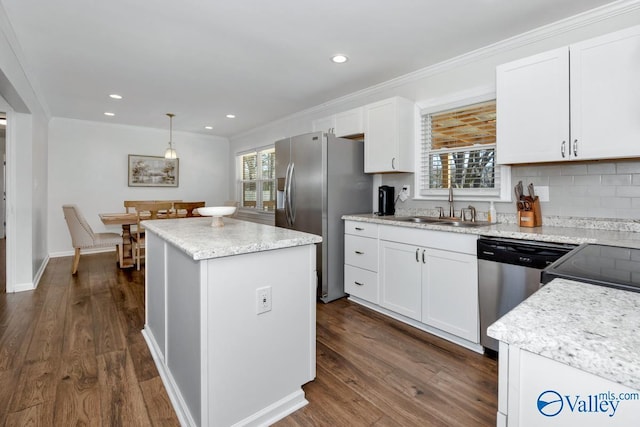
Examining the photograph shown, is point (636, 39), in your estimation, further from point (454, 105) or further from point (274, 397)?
point (274, 397)

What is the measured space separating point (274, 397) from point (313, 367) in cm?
28

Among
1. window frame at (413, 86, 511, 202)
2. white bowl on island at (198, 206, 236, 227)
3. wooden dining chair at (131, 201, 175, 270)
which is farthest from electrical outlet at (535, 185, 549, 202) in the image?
wooden dining chair at (131, 201, 175, 270)

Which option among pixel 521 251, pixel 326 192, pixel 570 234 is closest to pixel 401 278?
pixel 521 251

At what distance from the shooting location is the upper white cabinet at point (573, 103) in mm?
1866

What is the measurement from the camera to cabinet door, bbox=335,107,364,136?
3561 millimetres

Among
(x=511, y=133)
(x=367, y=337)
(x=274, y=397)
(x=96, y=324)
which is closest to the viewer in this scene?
(x=274, y=397)

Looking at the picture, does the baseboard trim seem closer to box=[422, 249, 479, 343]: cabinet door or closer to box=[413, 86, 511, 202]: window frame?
box=[422, 249, 479, 343]: cabinet door

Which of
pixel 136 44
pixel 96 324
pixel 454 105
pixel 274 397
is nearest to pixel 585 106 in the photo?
pixel 454 105

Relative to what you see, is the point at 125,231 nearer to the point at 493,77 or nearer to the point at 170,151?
the point at 170,151

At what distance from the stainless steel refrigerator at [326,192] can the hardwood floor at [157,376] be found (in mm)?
504

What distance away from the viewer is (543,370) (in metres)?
0.56

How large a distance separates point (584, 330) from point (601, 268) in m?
0.70

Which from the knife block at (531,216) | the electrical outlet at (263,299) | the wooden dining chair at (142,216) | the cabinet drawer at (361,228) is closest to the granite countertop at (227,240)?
the electrical outlet at (263,299)

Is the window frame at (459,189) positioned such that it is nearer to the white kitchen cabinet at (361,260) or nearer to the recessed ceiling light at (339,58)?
the white kitchen cabinet at (361,260)
